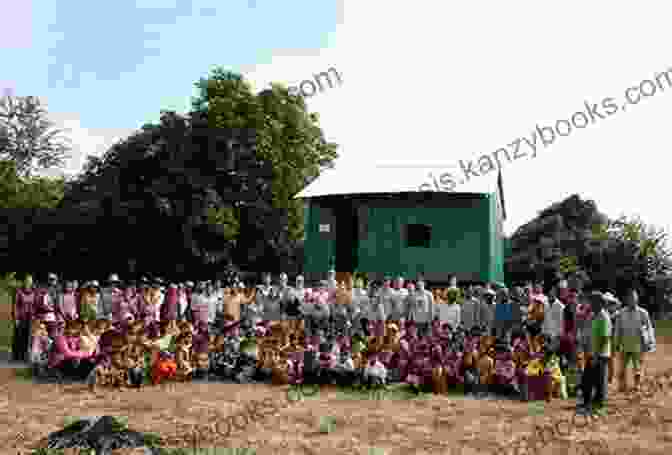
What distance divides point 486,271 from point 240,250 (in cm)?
1095

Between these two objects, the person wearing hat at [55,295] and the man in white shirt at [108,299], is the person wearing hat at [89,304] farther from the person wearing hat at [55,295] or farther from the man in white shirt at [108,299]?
the person wearing hat at [55,295]

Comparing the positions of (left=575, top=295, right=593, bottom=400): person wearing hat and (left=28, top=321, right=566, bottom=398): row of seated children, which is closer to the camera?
(left=575, top=295, right=593, bottom=400): person wearing hat

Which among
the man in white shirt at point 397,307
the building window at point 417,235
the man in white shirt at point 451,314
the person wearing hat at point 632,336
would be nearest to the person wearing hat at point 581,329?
the person wearing hat at point 632,336

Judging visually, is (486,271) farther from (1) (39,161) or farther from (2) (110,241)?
(1) (39,161)

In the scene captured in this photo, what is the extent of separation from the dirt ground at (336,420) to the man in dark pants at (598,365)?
30 cm

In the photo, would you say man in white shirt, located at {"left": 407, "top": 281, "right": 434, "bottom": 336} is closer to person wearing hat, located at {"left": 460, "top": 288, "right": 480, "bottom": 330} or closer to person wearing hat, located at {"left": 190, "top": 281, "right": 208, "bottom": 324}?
person wearing hat, located at {"left": 460, "top": 288, "right": 480, "bottom": 330}

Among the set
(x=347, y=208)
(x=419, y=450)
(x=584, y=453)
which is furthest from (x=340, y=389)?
(x=347, y=208)

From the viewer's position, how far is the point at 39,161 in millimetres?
46750

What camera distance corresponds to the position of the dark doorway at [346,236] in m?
22.5

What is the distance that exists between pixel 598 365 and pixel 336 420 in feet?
13.2

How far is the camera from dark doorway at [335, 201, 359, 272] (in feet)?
73.9

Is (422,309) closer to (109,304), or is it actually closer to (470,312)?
Result: (470,312)

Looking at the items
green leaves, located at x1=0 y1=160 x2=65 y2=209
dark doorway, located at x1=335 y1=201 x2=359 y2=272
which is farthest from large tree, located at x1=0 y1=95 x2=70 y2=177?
dark doorway, located at x1=335 y1=201 x2=359 y2=272

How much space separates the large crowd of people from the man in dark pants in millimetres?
20
